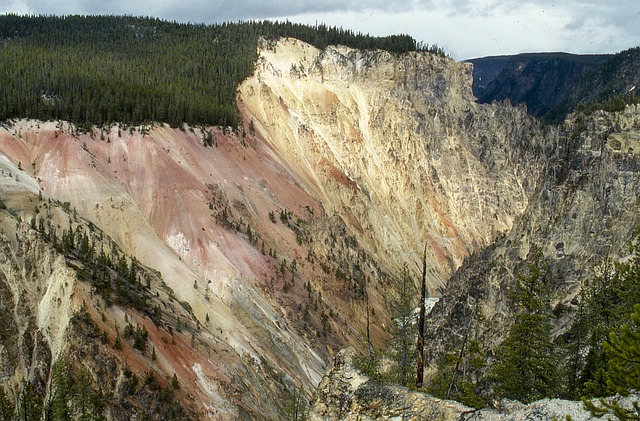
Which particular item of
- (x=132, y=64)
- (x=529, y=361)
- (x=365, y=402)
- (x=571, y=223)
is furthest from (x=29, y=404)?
(x=132, y=64)

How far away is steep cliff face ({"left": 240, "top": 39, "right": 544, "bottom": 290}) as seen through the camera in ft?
236

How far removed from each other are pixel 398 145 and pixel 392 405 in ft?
229

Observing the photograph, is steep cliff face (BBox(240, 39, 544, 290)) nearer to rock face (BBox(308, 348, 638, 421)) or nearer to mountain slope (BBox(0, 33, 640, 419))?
mountain slope (BBox(0, 33, 640, 419))

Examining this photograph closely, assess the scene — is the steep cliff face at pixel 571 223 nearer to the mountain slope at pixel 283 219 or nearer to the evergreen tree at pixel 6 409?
Answer: the mountain slope at pixel 283 219

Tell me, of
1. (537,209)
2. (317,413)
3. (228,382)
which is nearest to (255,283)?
(228,382)

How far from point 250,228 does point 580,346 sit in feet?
107

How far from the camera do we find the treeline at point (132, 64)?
54.3 metres

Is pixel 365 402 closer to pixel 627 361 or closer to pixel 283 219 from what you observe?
pixel 627 361

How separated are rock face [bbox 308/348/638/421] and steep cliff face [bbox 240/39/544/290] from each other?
5278cm

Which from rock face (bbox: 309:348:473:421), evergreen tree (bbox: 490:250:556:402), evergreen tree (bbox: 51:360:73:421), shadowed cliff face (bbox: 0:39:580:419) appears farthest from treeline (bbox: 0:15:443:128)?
rock face (bbox: 309:348:473:421)

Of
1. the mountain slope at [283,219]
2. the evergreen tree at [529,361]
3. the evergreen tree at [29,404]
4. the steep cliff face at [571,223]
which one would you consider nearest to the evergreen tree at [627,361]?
the evergreen tree at [529,361]

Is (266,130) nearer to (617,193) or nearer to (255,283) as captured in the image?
(255,283)

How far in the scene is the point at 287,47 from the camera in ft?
273

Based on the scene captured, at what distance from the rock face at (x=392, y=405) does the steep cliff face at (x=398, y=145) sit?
52776mm
